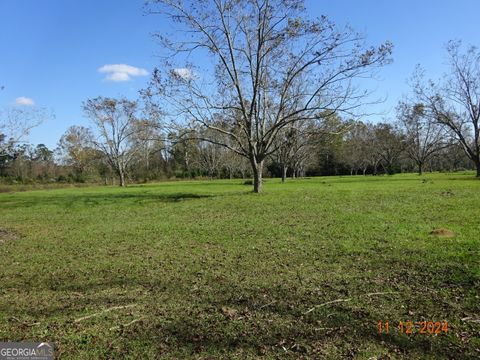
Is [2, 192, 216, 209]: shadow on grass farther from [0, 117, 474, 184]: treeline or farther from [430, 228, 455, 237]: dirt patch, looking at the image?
[0, 117, 474, 184]: treeline

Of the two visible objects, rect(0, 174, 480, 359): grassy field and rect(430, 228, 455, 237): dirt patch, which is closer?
rect(0, 174, 480, 359): grassy field

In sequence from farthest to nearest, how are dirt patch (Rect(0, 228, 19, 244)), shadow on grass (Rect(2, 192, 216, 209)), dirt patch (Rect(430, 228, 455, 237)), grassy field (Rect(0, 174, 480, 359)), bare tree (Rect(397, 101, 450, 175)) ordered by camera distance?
bare tree (Rect(397, 101, 450, 175)) < shadow on grass (Rect(2, 192, 216, 209)) < dirt patch (Rect(0, 228, 19, 244)) < dirt patch (Rect(430, 228, 455, 237)) < grassy field (Rect(0, 174, 480, 359))

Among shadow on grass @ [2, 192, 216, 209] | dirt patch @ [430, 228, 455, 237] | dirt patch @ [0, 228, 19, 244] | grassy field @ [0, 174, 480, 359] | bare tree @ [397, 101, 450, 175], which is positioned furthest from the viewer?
bare tree @ [397, 101, 450, 175]

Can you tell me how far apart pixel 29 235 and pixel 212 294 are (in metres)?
8.83

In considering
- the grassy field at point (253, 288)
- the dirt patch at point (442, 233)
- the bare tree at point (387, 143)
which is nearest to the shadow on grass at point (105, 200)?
the grassy field at point (253, 288)

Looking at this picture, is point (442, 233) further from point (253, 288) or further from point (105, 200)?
point (105, 200)

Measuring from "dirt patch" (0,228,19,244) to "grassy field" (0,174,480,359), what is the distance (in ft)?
0.31

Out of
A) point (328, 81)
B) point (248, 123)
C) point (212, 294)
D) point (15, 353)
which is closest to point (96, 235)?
point (212, 294)
